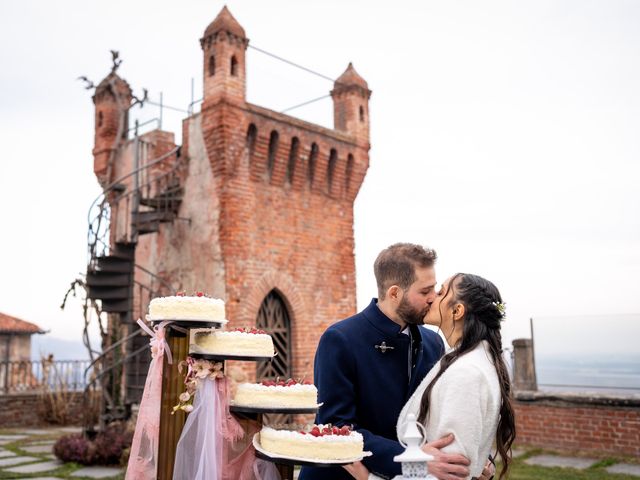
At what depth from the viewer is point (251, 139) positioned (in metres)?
11.9

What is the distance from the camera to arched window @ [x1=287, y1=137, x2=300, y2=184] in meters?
12.6

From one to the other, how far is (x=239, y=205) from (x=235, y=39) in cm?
314

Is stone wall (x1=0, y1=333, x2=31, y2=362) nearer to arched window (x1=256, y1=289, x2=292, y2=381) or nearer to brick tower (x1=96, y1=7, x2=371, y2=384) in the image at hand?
brick tower (x1=96, y1=7, x2=371, y2=384)

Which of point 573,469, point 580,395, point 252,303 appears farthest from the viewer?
point 252,303

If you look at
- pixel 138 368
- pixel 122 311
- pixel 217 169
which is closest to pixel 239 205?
pixel 217 169

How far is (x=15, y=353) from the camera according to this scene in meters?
24.9

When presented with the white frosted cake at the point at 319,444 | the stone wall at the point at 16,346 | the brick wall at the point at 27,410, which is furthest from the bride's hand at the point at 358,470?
the stone wall at the point at 16,346

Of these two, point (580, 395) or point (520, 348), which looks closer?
point (580, 395)

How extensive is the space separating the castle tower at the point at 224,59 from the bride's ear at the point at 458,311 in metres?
9.37

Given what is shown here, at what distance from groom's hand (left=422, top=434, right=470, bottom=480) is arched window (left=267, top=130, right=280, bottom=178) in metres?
10.1

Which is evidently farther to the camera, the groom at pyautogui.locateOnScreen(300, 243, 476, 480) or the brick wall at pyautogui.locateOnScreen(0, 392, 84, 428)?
the brick wall at pyautogui.locateOnScreen(0, 392, 84, 428)

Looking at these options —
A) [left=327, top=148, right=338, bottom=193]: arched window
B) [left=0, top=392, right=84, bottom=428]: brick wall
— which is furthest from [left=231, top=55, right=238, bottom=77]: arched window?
[left=0, top=392, right=84, bottom=428]: brick wall

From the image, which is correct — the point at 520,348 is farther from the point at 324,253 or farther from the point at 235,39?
the point at 235,39

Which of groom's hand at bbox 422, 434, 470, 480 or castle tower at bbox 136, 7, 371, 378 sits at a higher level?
castle tower at bbox 136, 7, 371, 378
